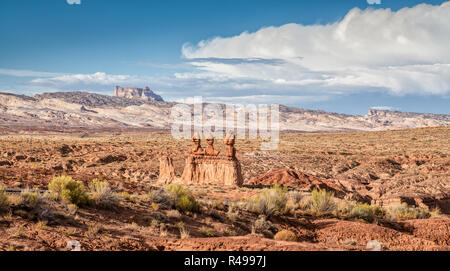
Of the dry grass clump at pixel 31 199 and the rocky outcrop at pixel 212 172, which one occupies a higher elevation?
the dry grass clump at pixel 31 199

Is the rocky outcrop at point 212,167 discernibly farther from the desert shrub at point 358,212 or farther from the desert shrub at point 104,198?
the desert shrub at point 104,198

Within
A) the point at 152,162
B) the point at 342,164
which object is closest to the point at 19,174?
the point at 152,162

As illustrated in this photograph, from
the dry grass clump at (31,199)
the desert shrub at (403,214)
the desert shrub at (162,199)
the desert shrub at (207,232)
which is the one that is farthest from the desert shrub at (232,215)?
the desert shrub at (403,214)

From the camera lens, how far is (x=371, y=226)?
1259 centimetres

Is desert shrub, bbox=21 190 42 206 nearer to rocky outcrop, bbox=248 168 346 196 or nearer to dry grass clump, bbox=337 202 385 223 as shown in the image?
dry grass clump, bbox=337 202 385 223

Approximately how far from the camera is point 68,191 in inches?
476

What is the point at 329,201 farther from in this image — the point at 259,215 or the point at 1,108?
the point at 1,108

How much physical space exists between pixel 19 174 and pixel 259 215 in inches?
470

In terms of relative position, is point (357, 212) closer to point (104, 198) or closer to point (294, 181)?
point (104, 198)

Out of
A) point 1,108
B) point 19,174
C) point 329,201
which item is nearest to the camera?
point 329,201

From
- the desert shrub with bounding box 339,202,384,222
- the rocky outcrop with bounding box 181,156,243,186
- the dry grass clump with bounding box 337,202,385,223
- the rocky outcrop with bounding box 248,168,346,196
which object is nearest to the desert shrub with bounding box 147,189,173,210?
the dry grass clump with bounding box 337,202,385,223

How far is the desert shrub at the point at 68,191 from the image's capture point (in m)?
12.0

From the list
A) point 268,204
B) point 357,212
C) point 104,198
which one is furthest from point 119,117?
point 104,198
